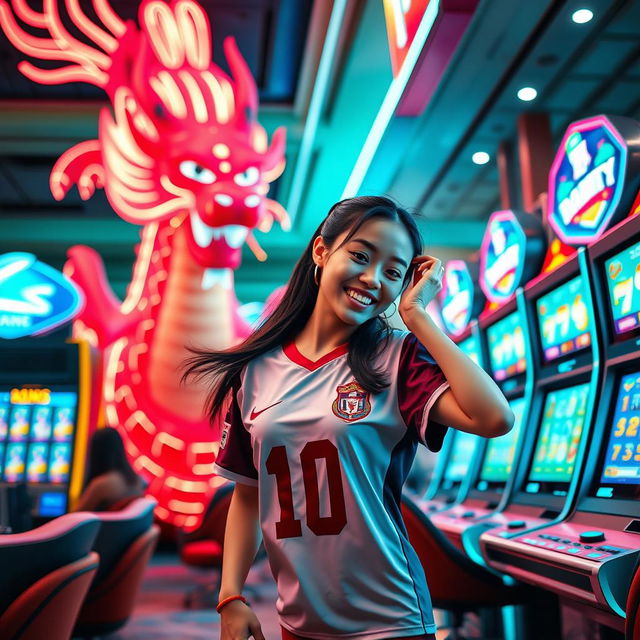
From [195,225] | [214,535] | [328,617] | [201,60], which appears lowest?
[214,535]

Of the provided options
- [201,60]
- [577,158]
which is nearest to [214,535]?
[577,158]

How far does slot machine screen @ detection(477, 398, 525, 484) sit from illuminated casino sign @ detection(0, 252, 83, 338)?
2473 mm

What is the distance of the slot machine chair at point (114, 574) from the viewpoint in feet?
9.34

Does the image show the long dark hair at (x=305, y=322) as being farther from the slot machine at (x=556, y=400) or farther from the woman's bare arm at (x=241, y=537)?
the slot machine at (x=556, y=400)

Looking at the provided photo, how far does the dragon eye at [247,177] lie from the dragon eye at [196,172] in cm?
16

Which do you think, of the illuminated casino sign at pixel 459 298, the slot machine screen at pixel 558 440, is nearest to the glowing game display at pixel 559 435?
the slot machine screen at pixel 558 440

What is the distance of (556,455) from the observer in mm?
2594

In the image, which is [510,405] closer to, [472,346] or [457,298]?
[472,346]

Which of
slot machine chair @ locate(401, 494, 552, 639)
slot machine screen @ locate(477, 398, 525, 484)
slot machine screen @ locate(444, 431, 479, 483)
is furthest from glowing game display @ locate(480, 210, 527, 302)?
slot machine chair @ locate(401, 494, 552, 639)

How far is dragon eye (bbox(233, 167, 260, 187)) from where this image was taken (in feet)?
15.5

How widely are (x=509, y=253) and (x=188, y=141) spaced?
100 inches

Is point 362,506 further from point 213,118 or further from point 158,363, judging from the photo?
point 213,118

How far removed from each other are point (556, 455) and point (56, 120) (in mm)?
5302

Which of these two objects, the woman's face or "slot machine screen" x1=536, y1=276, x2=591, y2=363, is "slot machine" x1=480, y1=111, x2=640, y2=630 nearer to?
"slot machine screen" x1=536, y1=276, x2=591, y2=363
